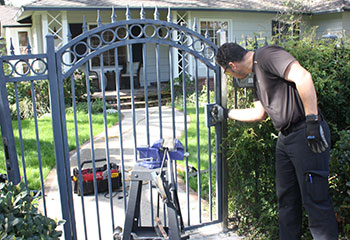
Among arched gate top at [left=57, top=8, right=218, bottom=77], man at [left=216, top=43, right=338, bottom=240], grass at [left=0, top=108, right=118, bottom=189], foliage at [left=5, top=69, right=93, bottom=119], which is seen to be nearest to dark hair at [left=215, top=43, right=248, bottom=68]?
man at [left=216, top=43, right=338, bottom=240]

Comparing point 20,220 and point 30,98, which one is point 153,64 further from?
point 20,220

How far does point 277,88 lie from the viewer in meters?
2.80

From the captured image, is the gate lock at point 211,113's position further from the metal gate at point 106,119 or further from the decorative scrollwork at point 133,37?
the decorative scrollwork at point 133,37

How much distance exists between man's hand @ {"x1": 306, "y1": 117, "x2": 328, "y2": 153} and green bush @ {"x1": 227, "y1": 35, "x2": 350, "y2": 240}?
836 millimetres

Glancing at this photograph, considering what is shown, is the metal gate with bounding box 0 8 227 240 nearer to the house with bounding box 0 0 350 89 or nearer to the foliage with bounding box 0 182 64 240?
the foliage with bounding box 0 182 64 240

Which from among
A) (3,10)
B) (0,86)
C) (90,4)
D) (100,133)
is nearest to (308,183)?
(0,86)

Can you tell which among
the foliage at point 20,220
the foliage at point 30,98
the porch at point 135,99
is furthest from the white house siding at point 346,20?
the foliage at point 20,220

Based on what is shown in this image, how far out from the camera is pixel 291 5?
48.8ft

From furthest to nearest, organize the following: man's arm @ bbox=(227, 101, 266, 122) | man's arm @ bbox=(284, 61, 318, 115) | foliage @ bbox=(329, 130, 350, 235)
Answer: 1. foliage @ bbox=(329, 130, 350, 235)
2. man's arm @ bbox=(227, 101, 266, 122)
3. man's arm @ bbox=(284, 61, 318, 115)

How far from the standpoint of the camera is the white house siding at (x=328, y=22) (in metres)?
16.3

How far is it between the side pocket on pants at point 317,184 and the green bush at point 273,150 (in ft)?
2.30

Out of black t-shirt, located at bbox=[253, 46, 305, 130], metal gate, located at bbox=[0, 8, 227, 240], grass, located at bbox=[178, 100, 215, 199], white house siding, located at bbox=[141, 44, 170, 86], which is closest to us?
black t-shirt, located at bbox=[253, 46, 305, 130]

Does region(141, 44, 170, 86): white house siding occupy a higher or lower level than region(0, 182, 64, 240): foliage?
higher

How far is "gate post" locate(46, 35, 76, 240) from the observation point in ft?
9.76
